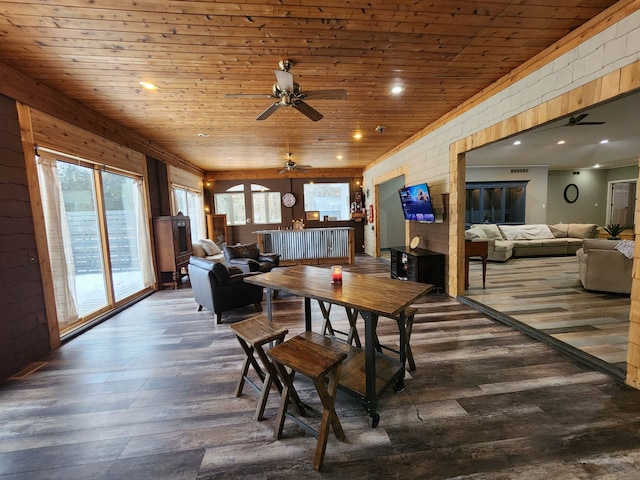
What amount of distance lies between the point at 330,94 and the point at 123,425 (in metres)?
3.12

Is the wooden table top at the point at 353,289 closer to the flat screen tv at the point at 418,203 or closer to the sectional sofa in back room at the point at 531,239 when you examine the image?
the flat screen tv at the point at 418,203

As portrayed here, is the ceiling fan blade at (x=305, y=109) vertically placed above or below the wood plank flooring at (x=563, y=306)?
above

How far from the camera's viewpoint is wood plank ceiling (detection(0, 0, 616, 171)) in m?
1.95

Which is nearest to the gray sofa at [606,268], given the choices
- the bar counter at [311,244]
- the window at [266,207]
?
the bar counter at [311,244]

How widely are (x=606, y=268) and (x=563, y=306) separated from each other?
3.88 feet

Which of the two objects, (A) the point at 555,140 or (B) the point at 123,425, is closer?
(B) the point at 123,425

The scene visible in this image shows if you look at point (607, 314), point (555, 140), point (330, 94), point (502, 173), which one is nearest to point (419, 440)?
point (330, 94)

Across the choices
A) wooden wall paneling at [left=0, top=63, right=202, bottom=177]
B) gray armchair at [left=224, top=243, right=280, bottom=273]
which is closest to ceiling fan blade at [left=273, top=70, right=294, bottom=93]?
wooden wall paneling at [left=0, top=63, right=202, bottom=177]

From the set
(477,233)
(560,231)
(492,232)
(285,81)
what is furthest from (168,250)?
(560,231)

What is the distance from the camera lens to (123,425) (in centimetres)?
179

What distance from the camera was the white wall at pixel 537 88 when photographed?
1.93m

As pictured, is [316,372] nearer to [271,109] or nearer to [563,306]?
[271,109]

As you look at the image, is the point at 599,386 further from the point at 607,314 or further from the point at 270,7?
the point at 270,7

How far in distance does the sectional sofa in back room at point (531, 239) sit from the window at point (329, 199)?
3872 millimetres
